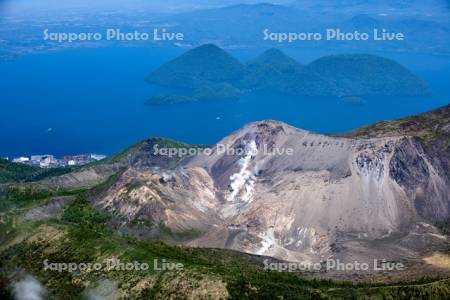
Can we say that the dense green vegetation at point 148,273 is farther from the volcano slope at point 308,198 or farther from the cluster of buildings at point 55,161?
the cluster of buildings at point 55,161

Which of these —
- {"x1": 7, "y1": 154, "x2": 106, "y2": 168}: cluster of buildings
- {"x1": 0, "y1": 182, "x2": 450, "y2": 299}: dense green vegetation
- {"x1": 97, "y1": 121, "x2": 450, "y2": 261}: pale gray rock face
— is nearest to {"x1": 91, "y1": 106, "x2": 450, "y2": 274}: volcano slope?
{"x1": 97, "y1": 121, "x2": 450, "y2": 261}: pale gray rock face

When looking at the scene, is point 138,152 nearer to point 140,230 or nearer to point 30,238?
point 140,230

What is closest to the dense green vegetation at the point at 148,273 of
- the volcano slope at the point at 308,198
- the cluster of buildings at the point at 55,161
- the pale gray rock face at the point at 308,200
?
the volcano slope at the point at 308,198

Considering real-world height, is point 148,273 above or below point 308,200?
above

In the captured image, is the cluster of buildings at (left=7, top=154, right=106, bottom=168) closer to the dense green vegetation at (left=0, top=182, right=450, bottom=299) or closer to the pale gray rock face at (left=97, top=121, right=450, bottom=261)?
the pale gray rock face at (left=97, top=121, right=450, bottom=261)

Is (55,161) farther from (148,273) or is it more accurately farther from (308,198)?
(148,273)

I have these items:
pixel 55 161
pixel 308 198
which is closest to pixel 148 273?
pixel 308 198
